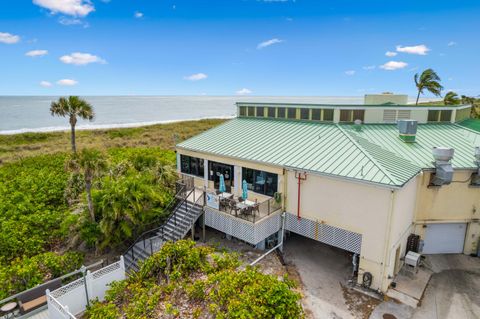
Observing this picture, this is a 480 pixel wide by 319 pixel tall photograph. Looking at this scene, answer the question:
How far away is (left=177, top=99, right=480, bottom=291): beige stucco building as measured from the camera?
12383 mm

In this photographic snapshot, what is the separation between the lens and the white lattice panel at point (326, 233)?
42.1ft

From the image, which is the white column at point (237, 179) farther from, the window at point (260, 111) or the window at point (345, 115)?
the window at point (345, 115)

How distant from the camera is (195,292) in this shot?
9.01 meters

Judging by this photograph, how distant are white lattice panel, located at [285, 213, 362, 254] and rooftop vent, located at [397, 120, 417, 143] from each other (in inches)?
276

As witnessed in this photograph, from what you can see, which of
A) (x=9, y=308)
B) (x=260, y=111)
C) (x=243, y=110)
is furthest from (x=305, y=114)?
(x=9, y=308)

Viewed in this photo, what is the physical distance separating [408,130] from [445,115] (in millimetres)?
5226

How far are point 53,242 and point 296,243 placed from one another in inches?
535

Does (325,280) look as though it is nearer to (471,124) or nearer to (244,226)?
(244,226)

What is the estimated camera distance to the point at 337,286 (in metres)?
13.0

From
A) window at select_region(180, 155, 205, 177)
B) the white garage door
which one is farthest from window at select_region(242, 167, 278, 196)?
the white garage door

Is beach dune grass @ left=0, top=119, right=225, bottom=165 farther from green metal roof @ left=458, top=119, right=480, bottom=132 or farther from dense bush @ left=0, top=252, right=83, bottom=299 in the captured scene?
green metal roof @ left=458, top=119, right=480, bottom=132

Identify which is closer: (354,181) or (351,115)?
(354,181)

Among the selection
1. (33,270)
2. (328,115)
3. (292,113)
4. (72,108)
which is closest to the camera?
(33,270)

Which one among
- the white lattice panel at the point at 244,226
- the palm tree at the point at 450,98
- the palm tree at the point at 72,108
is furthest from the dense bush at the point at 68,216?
the palm tree at the point at 450,98
